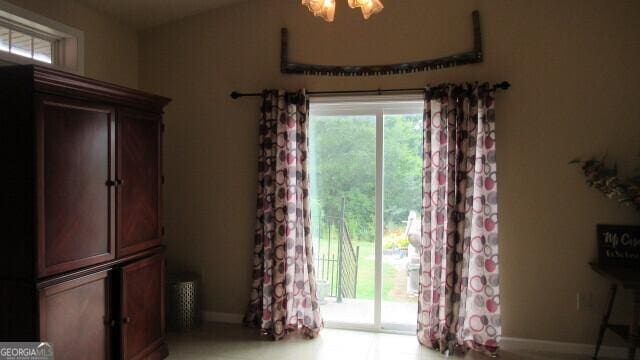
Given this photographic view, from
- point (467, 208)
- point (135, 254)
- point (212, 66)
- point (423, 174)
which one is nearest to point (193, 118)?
point (212, 66)

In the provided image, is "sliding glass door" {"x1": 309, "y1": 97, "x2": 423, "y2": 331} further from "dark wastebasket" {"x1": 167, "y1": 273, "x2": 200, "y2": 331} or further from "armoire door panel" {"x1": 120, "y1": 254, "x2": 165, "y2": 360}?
"armoire door panel" {"x1": 120, "y1": 254, "x2": 165, "y2": 360}

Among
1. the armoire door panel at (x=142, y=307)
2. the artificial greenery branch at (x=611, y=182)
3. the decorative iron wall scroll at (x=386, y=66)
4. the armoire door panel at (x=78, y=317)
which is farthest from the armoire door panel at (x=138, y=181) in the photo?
the artificial greenery branch at (x=611, y=182)

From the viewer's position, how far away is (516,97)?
301cm

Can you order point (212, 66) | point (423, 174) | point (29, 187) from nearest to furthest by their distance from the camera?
point (29, 187), point (423, 174), point (212, 66)

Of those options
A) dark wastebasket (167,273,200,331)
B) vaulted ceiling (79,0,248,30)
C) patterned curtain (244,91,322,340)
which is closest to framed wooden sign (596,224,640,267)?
patterned curtain (244,91,322,340)

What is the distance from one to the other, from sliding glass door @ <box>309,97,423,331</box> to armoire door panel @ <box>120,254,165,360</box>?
130 centimetres

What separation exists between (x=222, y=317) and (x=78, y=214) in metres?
1.81

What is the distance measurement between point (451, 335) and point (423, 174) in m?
1.22

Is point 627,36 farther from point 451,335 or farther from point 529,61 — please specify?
point 451,335

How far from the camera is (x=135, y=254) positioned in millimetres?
2576

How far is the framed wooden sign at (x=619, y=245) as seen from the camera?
2811 mm

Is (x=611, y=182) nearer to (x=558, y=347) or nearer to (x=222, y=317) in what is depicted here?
(x=558, y=347)

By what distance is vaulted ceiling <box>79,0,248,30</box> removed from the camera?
121 inches

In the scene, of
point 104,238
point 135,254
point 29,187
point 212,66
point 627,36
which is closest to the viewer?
point 29,187
